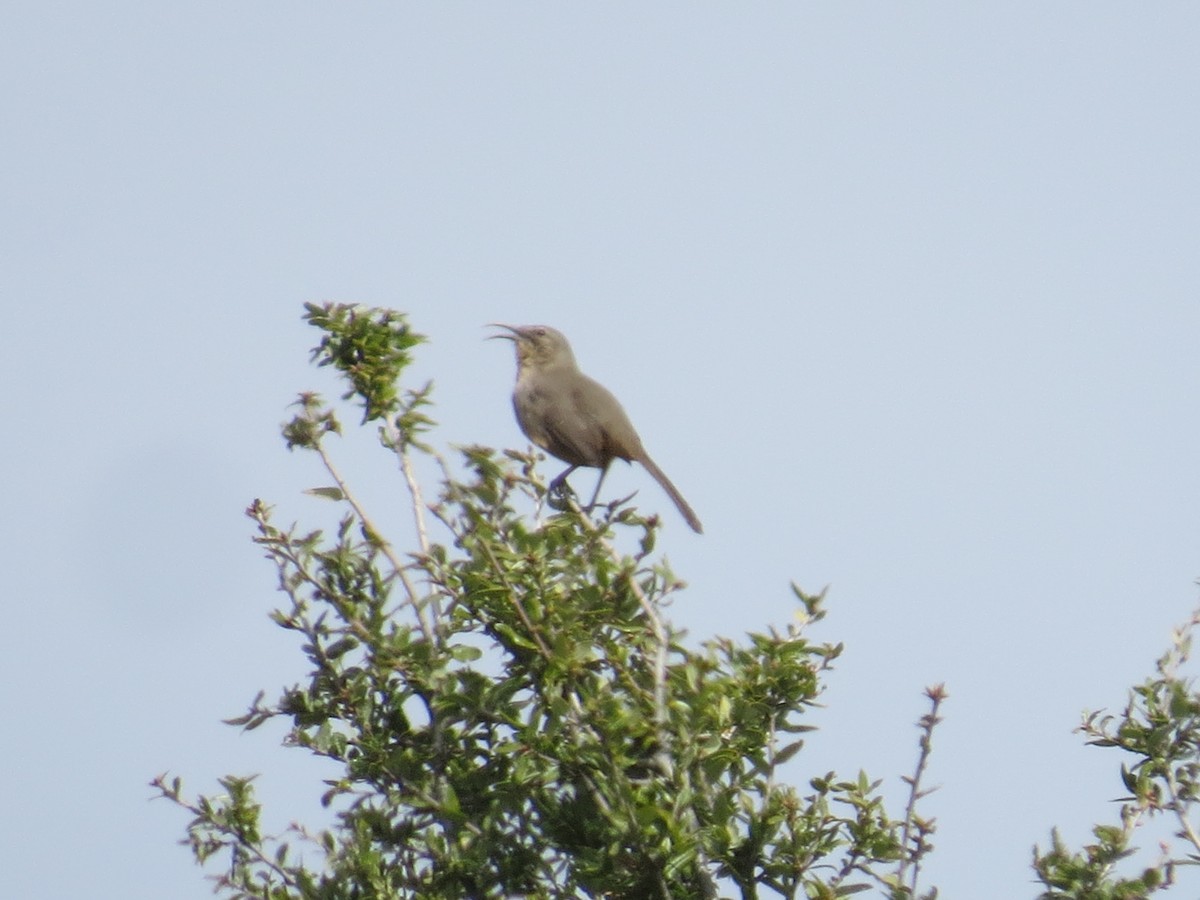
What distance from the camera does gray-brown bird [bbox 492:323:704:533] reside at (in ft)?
26.5

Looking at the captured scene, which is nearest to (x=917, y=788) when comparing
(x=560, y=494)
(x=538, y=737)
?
(x=538, y=737)

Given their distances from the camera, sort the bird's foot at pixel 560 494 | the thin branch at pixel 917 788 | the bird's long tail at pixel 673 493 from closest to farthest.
Result: the thin branch at pixel 917 788 → the bird's foot at pixel 560 494 → the bird's long tail at pixel 673 493

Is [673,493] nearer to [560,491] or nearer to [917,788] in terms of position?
[560,491]

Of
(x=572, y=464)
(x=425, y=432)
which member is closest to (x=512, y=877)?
(x=425, y=432)

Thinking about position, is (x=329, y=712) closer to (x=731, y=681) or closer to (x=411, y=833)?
(x=411, y=833)

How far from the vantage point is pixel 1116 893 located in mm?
4086

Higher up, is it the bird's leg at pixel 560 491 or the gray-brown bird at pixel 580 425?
the gray-brown bird at pixel 580 425

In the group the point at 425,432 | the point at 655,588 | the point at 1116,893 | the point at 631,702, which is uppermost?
the point at 425,432

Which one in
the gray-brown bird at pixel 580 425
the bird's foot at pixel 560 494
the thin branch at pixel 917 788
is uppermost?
the gray-brown bird at pixel 580 425

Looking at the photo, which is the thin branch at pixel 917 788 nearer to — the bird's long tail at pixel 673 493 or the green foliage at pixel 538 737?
the green foliage at pixel 538 737

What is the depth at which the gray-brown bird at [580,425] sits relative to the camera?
8.07 metres

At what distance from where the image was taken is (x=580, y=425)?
8117mm

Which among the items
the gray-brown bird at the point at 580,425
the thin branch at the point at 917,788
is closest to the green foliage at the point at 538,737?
the thin branch at the point at 917,788

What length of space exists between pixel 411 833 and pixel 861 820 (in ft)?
3.96
